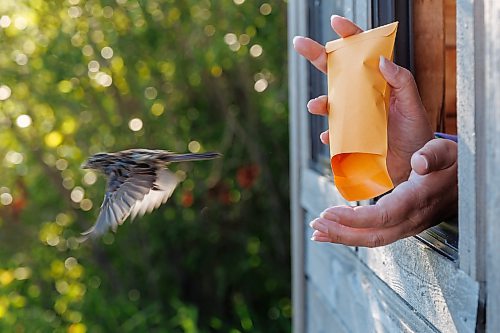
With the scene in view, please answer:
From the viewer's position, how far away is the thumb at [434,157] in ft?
4.70

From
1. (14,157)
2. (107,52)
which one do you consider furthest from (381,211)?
(14,157)

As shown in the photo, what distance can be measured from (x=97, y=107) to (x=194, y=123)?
23.7 inches

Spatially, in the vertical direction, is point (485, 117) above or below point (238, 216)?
above

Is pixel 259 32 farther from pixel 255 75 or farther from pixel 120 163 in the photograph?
pixel 120 163

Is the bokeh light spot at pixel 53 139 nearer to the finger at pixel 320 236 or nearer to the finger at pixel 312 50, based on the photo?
the finger at pixel 312 50

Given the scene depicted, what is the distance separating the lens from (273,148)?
5.71m

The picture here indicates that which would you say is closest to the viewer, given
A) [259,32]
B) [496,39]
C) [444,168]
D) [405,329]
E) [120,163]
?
[496,39]

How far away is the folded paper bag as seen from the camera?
1543 millimetres

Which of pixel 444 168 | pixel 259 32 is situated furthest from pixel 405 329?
pixel 259 32

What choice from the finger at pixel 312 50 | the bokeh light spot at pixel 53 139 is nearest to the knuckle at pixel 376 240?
the finger at pixel 312 50

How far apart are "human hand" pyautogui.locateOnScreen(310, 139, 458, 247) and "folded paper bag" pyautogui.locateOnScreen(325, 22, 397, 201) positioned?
0.06 m

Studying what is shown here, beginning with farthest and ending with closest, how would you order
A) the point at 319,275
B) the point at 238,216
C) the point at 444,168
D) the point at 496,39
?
1. the point at 238,216
2. the point at 319,275
3. the point at 444,168
4. the point at 496,39

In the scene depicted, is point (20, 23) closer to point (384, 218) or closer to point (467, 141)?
point (384, 218)

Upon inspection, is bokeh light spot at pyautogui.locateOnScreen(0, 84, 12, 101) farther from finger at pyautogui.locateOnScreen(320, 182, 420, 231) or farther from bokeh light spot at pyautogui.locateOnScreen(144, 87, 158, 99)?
finger at pyautogui.locateOnScreen(320, 182, 420, 231)
